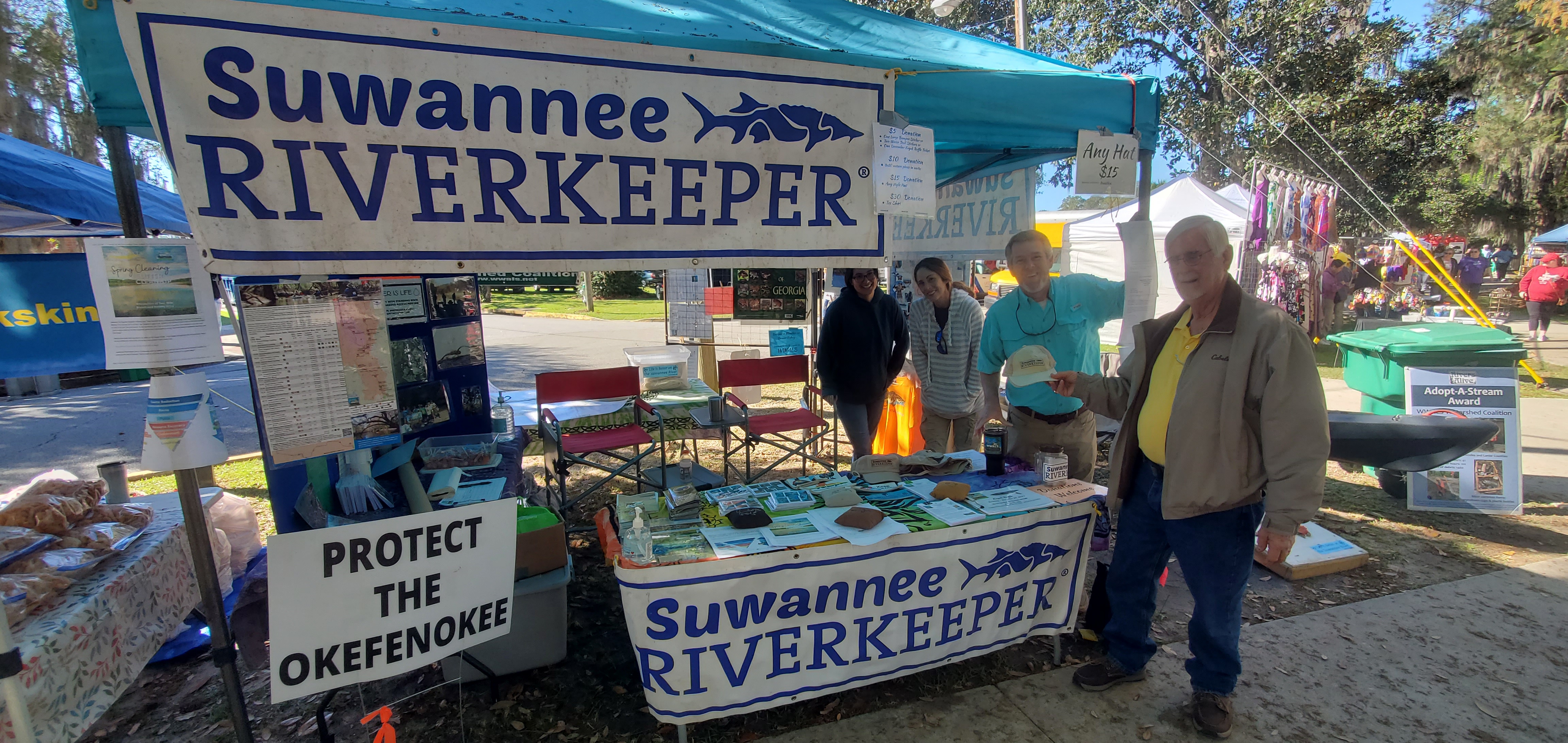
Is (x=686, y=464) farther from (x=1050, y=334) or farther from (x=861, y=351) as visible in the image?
(x=1050, y=334)

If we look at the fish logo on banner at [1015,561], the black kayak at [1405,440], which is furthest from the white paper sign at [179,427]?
the black kayak at [1405,440]

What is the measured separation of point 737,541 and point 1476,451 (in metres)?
5.34

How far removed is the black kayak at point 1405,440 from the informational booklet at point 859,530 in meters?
3.61

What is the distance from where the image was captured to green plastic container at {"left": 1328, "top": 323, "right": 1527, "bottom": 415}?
4.58 m

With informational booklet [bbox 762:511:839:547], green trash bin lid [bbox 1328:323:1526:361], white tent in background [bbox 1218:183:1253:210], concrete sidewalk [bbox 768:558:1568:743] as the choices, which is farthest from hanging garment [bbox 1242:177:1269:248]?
informational booklet [bbox 762:511:839:547]

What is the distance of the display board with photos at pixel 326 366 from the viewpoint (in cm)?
212

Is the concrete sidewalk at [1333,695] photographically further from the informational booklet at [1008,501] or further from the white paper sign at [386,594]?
the white paper sign at [386,594]

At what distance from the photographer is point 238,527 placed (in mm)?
3629

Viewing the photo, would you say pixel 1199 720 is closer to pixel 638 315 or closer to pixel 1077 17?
pixel 638 315

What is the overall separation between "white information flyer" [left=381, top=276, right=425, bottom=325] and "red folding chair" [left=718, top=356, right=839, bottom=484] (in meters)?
2.40

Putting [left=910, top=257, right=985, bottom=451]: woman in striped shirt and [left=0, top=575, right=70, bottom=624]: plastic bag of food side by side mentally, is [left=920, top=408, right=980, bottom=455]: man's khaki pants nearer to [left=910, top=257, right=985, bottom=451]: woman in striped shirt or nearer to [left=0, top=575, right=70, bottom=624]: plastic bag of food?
[left=910, top=257, right=985, bottom=451]: woman in striped shirt

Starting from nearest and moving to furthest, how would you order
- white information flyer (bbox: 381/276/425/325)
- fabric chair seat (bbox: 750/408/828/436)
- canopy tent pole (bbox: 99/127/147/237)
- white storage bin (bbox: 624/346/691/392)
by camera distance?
1. canopy tent pole (bbox: 99/127/147/237)
2. white information flyer (bbox: 381/276/425/325)
3. fabric chair seat (bbox: 750/408/828/436)
4. white storage bin (bbox: 624/346/691/392)

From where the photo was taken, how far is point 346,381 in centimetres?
238

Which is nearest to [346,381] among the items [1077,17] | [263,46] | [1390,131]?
[263,46]
